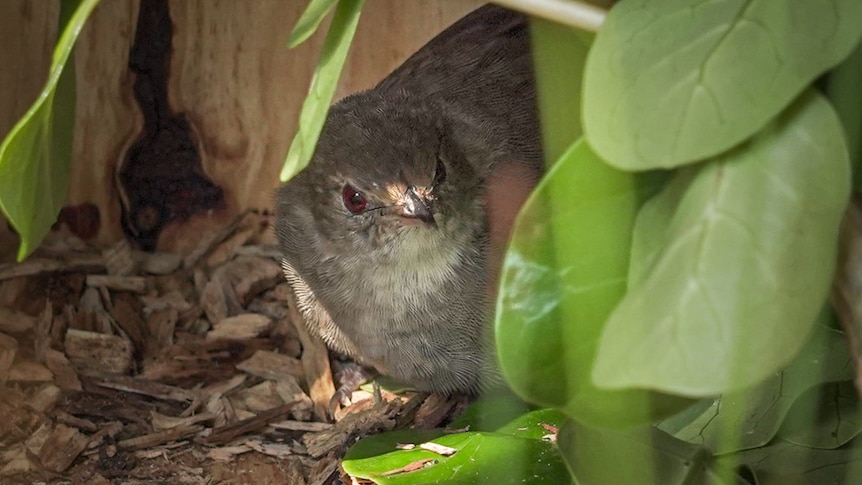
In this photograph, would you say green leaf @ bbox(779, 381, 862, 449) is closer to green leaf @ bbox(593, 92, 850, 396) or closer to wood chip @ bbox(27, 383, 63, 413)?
green leaf @ bbox(593, 92, 850, 396)

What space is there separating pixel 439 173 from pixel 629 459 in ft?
5.15

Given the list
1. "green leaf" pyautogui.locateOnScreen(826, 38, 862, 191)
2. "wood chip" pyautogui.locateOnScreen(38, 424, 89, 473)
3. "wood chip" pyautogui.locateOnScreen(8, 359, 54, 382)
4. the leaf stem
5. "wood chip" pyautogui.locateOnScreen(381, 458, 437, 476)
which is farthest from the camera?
"wood chip" pyautogui.locateOnScreen(8, 359, 54, 382)

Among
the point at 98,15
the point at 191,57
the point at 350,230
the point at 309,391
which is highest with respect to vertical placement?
the point at 98,15

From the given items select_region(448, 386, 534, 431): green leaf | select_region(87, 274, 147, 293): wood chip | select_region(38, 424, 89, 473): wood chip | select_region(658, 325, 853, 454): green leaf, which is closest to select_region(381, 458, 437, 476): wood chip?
select_region(448, 386, 534, 431): green leaf

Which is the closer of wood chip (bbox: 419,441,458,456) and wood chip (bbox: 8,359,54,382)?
wood chip (bbox: 419,441,458,456)

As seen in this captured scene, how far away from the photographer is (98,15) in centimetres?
339

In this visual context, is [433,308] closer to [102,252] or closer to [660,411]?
[102,252]

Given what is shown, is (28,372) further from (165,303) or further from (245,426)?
(245,426)

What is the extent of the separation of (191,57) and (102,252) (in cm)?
79

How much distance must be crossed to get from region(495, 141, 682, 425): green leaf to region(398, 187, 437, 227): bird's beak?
1.50 meters

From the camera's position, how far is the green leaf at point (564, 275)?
1.22m

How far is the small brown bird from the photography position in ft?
9.25

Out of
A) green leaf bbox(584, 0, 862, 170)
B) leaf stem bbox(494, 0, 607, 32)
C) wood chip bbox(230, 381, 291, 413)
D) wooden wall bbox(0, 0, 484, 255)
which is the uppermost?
leaf stem bbox(494, 0, 607, 32)

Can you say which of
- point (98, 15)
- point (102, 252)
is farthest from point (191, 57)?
point (102, 252)
